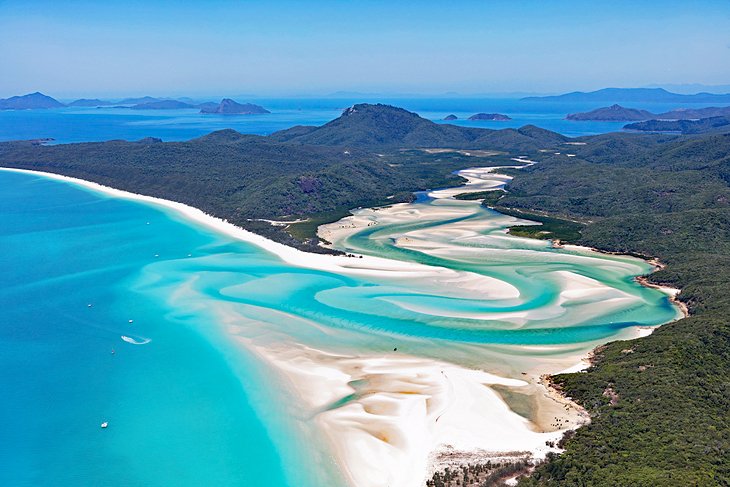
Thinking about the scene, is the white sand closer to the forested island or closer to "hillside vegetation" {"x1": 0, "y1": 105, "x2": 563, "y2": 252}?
the forested island

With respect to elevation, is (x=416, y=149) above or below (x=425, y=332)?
above

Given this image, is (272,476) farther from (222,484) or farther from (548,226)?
(548,226)

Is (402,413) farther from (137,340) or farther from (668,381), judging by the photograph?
(137,340)

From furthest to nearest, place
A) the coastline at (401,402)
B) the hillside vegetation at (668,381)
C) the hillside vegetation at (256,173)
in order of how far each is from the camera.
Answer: the hillside vegetation at (256,173), the coastline at (401,402), the hillside vegetation at (668,381)

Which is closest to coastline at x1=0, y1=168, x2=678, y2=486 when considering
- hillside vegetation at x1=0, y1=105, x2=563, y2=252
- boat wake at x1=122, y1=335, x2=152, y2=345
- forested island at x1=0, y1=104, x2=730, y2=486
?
forested island at x1=0, y1=104, x2=730, y2=486

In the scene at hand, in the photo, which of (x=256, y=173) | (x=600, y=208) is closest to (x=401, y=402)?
(x=600, y=208)

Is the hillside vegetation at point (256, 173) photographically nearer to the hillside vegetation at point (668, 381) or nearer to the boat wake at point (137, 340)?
the boat wake at point (137, 340)

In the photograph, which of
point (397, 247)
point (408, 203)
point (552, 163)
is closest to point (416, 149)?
point (552, 163)

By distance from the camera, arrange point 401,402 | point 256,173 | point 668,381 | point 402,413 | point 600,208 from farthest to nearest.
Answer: point 256,173 < point 600,208 < point 401,402 < point 402,413 < point 668,381

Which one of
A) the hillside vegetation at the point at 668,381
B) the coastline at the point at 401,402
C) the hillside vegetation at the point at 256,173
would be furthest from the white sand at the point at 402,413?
the hillside vegetation at the point at 256,173
